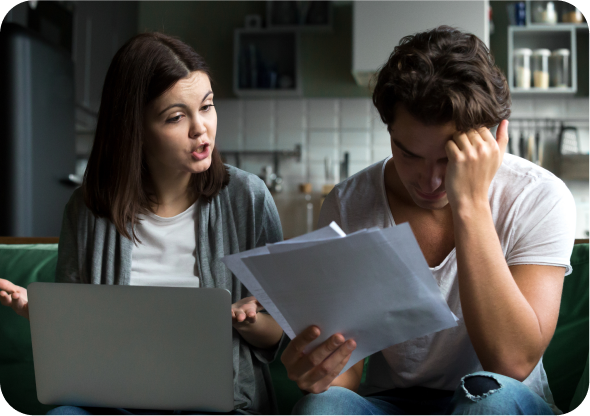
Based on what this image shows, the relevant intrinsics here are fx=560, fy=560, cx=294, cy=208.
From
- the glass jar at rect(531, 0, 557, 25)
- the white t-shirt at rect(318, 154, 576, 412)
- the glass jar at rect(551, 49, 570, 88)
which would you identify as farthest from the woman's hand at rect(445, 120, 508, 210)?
the glass jar at rect(531, 0, 557, 25)

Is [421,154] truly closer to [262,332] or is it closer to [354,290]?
[354,290]

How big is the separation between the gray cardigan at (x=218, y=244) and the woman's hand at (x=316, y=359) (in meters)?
0.30

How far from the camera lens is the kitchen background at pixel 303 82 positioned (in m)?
3.27

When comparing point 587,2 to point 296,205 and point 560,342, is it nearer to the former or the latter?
point 296,205

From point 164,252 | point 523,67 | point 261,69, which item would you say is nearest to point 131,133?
point 164,252

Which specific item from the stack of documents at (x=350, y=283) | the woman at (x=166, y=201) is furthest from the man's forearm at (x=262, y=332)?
the stack of documents at (x=350, y=283)

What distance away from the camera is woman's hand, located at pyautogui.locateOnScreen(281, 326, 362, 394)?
0.80 m

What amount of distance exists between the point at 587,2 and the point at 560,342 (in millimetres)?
2712

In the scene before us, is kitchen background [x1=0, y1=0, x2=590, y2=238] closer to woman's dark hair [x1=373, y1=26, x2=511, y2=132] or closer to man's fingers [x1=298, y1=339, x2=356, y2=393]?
woman's dark hair [x1=373, y1=26, x2=511, y2=132]

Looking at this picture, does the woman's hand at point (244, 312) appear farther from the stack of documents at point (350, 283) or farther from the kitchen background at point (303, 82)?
the kitchen background at point (303, 82)

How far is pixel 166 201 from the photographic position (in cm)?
123

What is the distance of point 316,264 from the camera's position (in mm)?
708

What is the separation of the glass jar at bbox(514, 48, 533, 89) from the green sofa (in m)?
2.17

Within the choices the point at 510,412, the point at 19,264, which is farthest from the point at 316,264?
A: the point at 19,264
